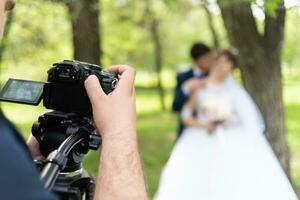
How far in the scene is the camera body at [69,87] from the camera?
6.08 ft

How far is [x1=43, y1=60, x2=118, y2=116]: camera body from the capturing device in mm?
1854

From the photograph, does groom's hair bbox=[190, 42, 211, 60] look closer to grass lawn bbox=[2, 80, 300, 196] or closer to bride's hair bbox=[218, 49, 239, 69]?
bride's hair bbox=[218, 49, 239, 69]

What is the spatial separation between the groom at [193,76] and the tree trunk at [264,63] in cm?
40

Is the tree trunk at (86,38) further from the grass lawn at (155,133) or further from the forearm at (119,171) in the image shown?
the forearm at (119,171)

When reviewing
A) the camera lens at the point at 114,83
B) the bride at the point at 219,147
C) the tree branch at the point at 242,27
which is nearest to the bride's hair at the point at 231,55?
the bride at the point at 219,147

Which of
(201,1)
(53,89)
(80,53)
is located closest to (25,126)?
(80,53)

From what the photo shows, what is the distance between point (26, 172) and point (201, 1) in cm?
336

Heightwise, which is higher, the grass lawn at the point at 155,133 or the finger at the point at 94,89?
the finger at the point at 94,89

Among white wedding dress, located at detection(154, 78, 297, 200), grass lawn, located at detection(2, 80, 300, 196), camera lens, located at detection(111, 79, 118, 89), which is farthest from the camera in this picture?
grass lawn, located at detection(2, 80, 300, 196)

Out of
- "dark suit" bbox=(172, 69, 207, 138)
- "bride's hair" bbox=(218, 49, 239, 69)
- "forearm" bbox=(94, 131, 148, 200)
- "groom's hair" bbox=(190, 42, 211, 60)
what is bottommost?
"dark suit" bbox=(172, 69, 207, 138)

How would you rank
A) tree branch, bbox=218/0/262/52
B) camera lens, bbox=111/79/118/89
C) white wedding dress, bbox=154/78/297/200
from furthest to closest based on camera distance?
tree branch, bbox=218/0/262/52 < white wedding dress, bbox=154/78/297/200 < camera lens, bbox=111/79/118/89

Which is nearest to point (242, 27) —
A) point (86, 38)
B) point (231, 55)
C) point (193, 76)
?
point (231, 55)

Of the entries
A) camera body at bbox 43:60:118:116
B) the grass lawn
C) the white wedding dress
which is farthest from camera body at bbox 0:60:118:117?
the white wedding dress

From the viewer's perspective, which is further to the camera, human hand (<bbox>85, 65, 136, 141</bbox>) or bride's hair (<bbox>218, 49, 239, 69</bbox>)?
bride's hair (<bbox>218, 49, 239, 69</bbox>)
